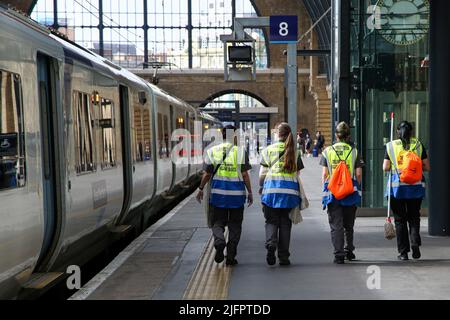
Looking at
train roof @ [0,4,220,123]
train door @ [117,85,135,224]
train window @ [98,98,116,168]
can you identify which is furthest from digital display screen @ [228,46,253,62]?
train window @ [98,98,116,168]

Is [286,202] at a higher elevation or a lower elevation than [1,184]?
lower

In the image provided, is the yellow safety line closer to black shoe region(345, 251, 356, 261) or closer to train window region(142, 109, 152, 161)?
black shoe region(345, 251, 356, 261)

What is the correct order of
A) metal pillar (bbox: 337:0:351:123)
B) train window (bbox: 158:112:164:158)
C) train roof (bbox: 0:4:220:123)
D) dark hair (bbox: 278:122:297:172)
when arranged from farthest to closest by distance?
train window (bbox: 158:112:164:158), metal pillar (bbox: 337:0:351:123), dark hair (bbox: 278:122:297:172), train roof (bbox: 0:4:220:123)

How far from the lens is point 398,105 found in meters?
14.7

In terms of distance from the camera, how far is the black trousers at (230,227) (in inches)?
373

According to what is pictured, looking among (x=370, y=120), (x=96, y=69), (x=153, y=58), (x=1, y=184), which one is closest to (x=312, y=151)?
(x=153, y=58)

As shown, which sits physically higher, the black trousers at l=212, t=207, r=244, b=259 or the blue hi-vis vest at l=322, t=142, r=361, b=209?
the blue hi-vis vest at l=322, t=142, r=361, b=209

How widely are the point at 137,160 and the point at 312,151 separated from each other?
4625 cm

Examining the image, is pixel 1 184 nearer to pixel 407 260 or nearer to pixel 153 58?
pixel 407 260

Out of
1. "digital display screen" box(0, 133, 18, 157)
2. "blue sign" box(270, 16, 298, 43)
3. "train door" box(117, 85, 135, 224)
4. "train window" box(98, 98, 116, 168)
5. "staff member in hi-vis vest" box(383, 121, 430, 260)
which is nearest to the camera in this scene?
"digital display screen" box(0, 133, 18, 157)

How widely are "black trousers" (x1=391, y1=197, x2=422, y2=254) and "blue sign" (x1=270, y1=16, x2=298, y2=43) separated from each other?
6.82 metres

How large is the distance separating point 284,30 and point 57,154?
9149 mm

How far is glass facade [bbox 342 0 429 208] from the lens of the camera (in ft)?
47.9
